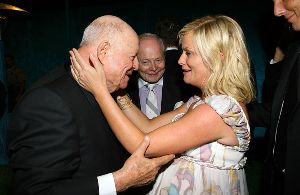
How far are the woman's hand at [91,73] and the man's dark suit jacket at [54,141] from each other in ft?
0.27

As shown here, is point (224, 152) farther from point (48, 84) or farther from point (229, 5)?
point (229, 5)

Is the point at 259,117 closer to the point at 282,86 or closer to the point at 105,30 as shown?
the point at 282,86

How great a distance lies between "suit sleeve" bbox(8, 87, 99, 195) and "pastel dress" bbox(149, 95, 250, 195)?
0.52m

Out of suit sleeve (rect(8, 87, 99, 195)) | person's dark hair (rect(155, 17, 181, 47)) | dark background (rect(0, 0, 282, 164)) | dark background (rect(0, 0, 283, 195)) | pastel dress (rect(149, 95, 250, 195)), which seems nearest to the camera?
suit sleeve (rect(8, 87, 99, 195))

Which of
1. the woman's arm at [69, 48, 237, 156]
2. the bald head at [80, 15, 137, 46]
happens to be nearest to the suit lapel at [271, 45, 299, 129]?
the woman's arm at [69, 48, 237, 156]

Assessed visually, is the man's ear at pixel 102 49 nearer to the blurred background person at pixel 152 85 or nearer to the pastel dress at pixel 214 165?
the pastel dress at pixel 214 165

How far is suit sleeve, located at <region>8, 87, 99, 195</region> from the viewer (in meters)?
1.49

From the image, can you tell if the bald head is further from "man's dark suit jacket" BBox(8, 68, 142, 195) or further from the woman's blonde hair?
the woman's blonde hair

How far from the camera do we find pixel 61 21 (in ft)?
27.5

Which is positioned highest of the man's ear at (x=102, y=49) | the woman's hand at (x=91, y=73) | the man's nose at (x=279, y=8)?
the man's nose at (x=279, y=8)

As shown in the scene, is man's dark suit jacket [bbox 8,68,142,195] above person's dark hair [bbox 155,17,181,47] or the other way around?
the other way around

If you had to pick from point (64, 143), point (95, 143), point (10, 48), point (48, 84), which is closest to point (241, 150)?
point (95, 143)

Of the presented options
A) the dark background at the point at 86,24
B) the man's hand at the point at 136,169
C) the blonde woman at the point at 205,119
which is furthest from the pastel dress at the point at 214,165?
the dark background at the point at 86,24

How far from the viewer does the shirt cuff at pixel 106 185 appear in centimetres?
160
